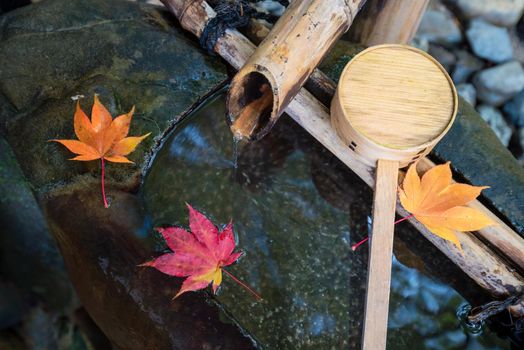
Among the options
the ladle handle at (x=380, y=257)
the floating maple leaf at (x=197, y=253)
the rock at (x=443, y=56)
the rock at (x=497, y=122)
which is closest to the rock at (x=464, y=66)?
the rock at (x=443, y=56)

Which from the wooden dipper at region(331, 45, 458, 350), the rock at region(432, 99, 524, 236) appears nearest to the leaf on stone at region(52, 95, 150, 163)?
the wooden dipper at region(331, 45, 458, 350)

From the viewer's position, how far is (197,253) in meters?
2.26

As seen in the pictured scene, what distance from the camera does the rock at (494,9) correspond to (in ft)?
13.8

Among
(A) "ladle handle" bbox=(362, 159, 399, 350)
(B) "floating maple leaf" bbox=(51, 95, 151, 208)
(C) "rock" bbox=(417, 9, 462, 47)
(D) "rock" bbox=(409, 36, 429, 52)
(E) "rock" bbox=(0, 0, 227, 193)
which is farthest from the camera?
(C) "rock" bbox=(417, 9, 462, 47)

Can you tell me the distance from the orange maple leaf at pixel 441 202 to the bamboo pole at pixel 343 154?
72mm

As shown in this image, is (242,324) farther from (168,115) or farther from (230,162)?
(168,115)

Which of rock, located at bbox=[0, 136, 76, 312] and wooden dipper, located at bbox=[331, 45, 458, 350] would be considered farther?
rock, located at bbox=[0, 136, 76, 312]

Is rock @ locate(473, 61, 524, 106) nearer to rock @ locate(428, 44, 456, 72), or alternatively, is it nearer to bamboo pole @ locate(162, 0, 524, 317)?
rock @ locate(428, 44, 456, 72)

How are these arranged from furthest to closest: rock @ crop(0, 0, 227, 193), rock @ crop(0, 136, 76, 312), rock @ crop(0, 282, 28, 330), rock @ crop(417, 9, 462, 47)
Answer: rock @ crop(417, 9, 462, 47) < rock @ crop(0, 282, 28, 330) < rock @ crop(0, 136, 76, 312) < rock @ crop(0, 0, 227, 193)

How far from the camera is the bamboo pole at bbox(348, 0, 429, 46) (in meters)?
2.77

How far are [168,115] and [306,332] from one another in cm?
132

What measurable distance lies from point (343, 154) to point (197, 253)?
0.87 metres

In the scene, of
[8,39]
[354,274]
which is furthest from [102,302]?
[8,39]

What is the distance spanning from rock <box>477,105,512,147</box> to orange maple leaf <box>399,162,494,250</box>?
1986 millimetres
